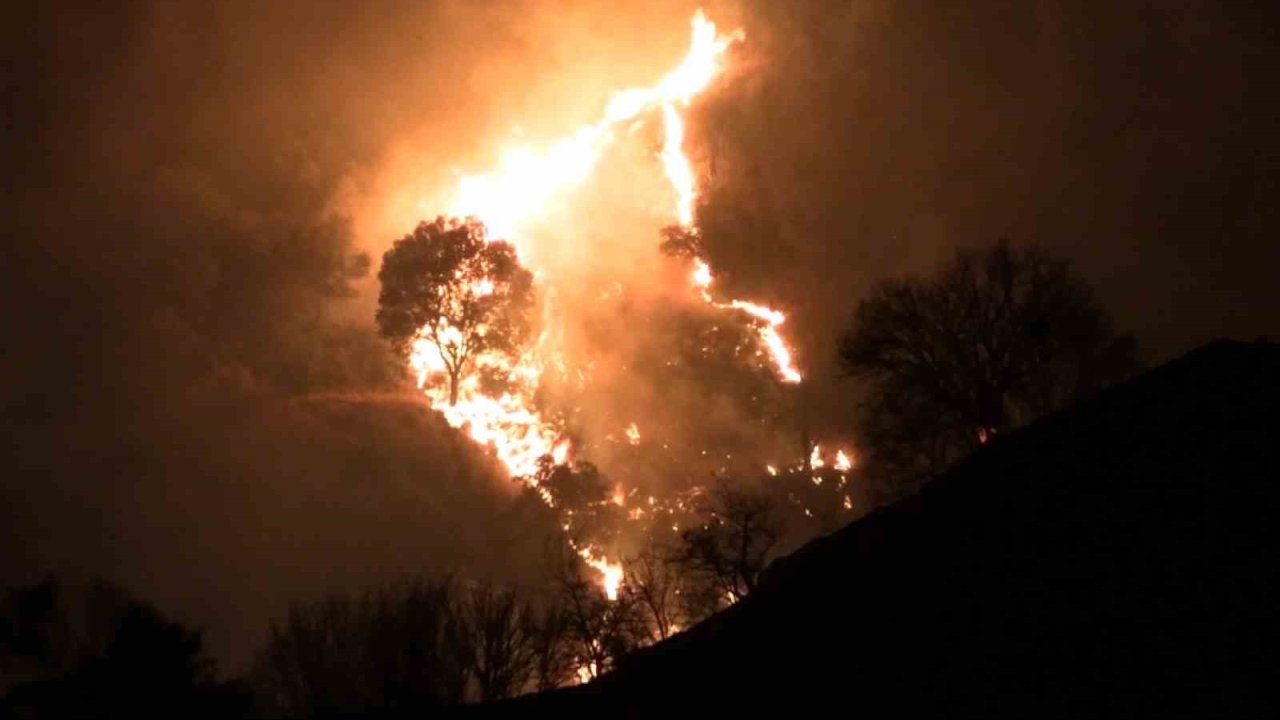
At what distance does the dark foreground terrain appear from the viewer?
15164 mm

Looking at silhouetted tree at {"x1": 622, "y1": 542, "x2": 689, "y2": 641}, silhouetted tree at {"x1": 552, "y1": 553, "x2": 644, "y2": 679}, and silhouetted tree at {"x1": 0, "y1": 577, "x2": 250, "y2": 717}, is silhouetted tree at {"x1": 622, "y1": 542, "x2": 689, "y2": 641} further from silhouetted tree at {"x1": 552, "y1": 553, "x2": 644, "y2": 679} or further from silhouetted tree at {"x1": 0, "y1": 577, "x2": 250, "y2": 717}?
silhouetted tree at {"x1": 0, "y1": 577, "x2": 250, "y2": 717}

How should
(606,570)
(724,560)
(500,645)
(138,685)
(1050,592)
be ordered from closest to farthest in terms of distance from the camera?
(1050,592), (138,685), (500,645), (724,560), (606,570)

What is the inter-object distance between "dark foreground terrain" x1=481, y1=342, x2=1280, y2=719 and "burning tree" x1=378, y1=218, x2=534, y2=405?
125ft

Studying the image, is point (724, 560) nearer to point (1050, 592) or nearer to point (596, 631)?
point (596, 631)

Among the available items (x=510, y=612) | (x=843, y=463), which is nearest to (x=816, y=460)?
(x=843, y=463)

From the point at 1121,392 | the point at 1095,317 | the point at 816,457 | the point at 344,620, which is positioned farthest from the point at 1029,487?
the point at 816,457

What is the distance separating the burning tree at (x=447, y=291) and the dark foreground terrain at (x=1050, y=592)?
3824cm

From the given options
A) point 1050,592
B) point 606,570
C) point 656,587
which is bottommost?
point 1050,592

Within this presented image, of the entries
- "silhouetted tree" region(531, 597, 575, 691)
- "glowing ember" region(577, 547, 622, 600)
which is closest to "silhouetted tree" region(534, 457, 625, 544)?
"glowing ember" region(577, 547, 622, 600)

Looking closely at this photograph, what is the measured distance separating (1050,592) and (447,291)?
47758 mm

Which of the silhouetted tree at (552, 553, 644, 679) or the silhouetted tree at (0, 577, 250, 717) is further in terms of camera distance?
the silhouetted tree at (552, 553, 644, 679)

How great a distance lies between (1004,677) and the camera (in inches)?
627

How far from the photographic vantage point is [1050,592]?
58.4 feet

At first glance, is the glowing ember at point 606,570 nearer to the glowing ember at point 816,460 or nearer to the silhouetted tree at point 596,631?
the silhouetted tree at point 596,631
